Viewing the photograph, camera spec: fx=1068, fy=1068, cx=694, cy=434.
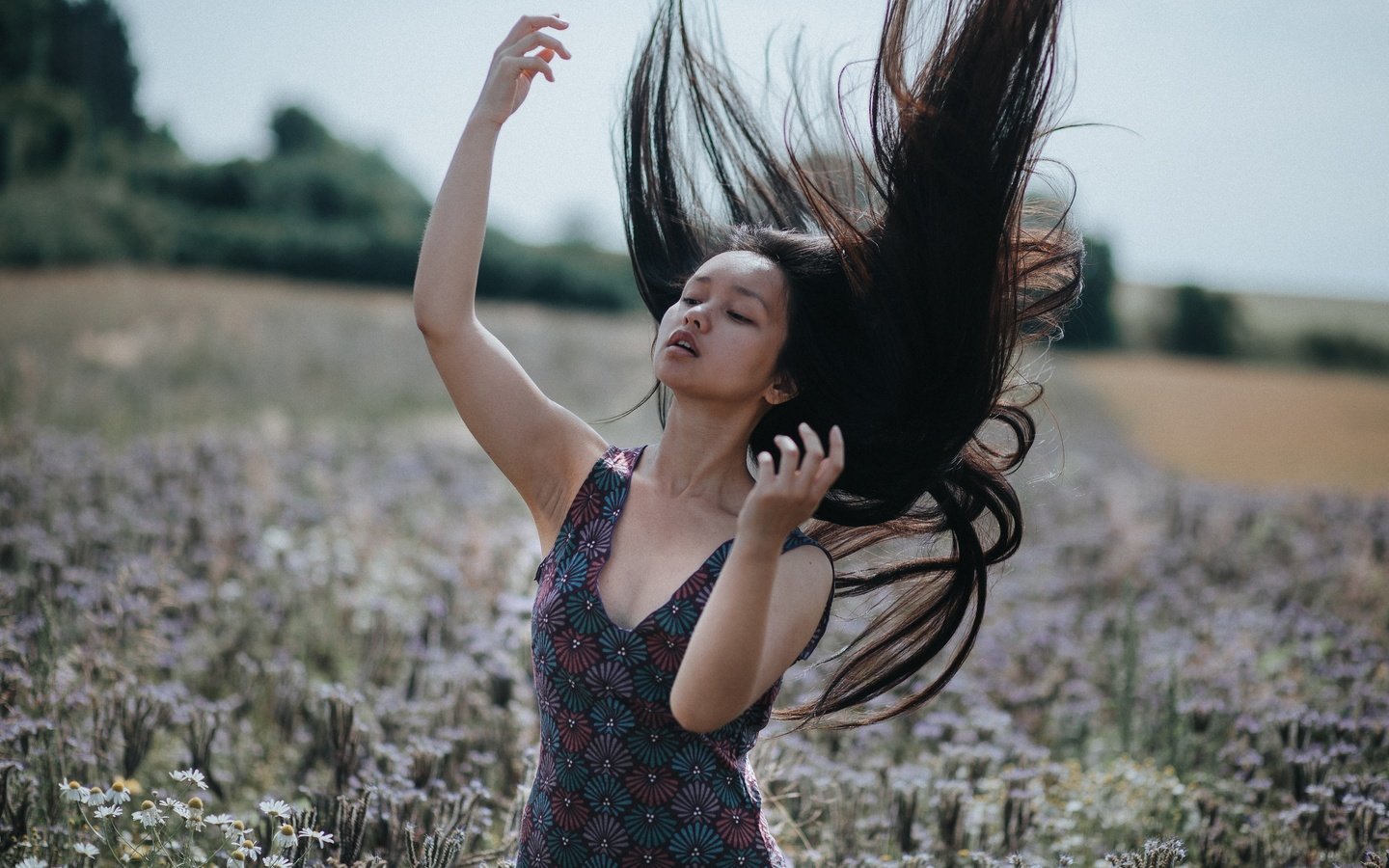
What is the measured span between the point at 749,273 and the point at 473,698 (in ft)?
6.31

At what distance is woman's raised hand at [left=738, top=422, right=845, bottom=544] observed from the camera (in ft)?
5.70

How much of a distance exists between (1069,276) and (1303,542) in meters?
4.65

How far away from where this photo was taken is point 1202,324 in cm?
2975

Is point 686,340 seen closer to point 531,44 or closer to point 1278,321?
point 531,44

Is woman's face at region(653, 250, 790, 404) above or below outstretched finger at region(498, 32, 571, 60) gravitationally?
below

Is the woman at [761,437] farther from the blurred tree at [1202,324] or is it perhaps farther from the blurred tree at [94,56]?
the blurred tree at [1202,324]

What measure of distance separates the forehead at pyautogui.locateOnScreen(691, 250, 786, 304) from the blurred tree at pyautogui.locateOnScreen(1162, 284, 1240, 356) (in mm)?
29939

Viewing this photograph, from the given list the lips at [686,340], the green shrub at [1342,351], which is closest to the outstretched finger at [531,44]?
the lips at [686,340]

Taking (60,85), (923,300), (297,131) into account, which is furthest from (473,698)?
(297,131)

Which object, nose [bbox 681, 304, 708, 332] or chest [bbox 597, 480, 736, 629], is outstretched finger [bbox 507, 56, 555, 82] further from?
chest [bbox 597, 480, 736, 629]

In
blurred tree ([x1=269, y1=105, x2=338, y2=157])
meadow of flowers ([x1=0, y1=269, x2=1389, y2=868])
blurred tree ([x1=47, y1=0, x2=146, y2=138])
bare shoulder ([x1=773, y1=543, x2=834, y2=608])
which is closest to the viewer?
bare shoulder ([x1=773, y1=543, x2=834, y2=608])

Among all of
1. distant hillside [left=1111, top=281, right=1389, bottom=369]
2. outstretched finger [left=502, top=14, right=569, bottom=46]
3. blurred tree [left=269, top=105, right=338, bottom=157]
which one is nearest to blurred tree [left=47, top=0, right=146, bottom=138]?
outstretched finger [left=502, top=14, right=569, bottom=46]

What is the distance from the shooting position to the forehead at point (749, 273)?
2.27 m

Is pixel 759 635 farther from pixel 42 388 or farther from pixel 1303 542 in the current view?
pixel 42 388
